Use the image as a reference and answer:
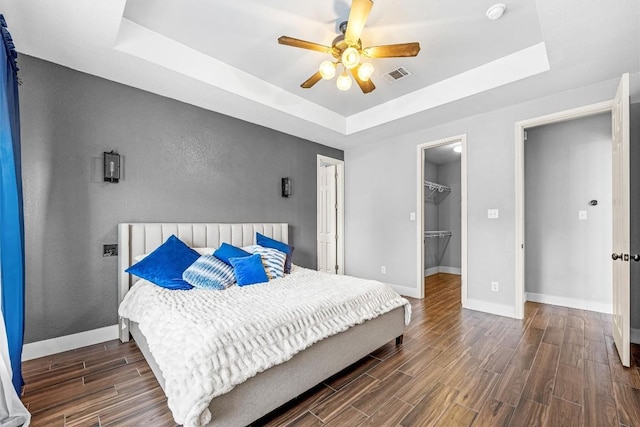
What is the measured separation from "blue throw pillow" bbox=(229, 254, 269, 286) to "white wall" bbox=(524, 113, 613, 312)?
3950 millimetres

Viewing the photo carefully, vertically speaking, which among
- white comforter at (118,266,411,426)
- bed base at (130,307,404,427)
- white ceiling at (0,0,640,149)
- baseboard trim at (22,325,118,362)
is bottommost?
baseboard trim at (22,325,118,362)

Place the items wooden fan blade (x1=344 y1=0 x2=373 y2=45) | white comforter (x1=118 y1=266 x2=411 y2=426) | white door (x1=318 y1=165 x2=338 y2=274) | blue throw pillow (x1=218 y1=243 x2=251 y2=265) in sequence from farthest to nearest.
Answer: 1. white door (x1=318 y1=165 x2=338 y2=274)
2. blue throw pillow (x1=218 y1=243 x2=251 y2=265)
3. wooden fan blade (x1=344 y1=0 x2=373 y2=45)
4. white comforter (x1=118 y1=266 x2=411 y2=426)

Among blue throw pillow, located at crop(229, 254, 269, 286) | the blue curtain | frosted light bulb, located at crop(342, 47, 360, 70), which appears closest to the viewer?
the blue curtain

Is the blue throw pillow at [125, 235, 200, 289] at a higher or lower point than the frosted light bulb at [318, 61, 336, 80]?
lower

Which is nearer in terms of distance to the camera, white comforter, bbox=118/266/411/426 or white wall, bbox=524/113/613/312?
white comforter, bbox=118/266/411/426

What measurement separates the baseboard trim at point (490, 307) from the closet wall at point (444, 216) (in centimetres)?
242

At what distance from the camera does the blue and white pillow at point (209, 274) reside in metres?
2.49

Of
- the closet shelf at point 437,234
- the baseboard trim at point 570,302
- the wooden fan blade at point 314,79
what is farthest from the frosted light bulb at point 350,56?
→ the closet shelf at point 437,234

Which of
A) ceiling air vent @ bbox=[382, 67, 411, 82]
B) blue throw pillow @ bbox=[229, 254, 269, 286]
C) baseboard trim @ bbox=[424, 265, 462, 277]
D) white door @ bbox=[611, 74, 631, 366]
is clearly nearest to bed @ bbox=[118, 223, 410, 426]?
blue throw pillow @ bbox=[229, 254, 269, 286]

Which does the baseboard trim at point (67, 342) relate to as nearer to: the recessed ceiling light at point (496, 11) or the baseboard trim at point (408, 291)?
the baseboard trim at point (408, 291)

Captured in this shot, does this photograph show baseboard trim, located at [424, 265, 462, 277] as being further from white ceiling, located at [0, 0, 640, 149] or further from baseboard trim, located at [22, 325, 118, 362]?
baseboard trim, located at [22, 325, 118, 362]

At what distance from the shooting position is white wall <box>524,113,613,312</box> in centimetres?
359

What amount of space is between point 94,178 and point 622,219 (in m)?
4.62

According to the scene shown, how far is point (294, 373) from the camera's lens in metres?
1.74
